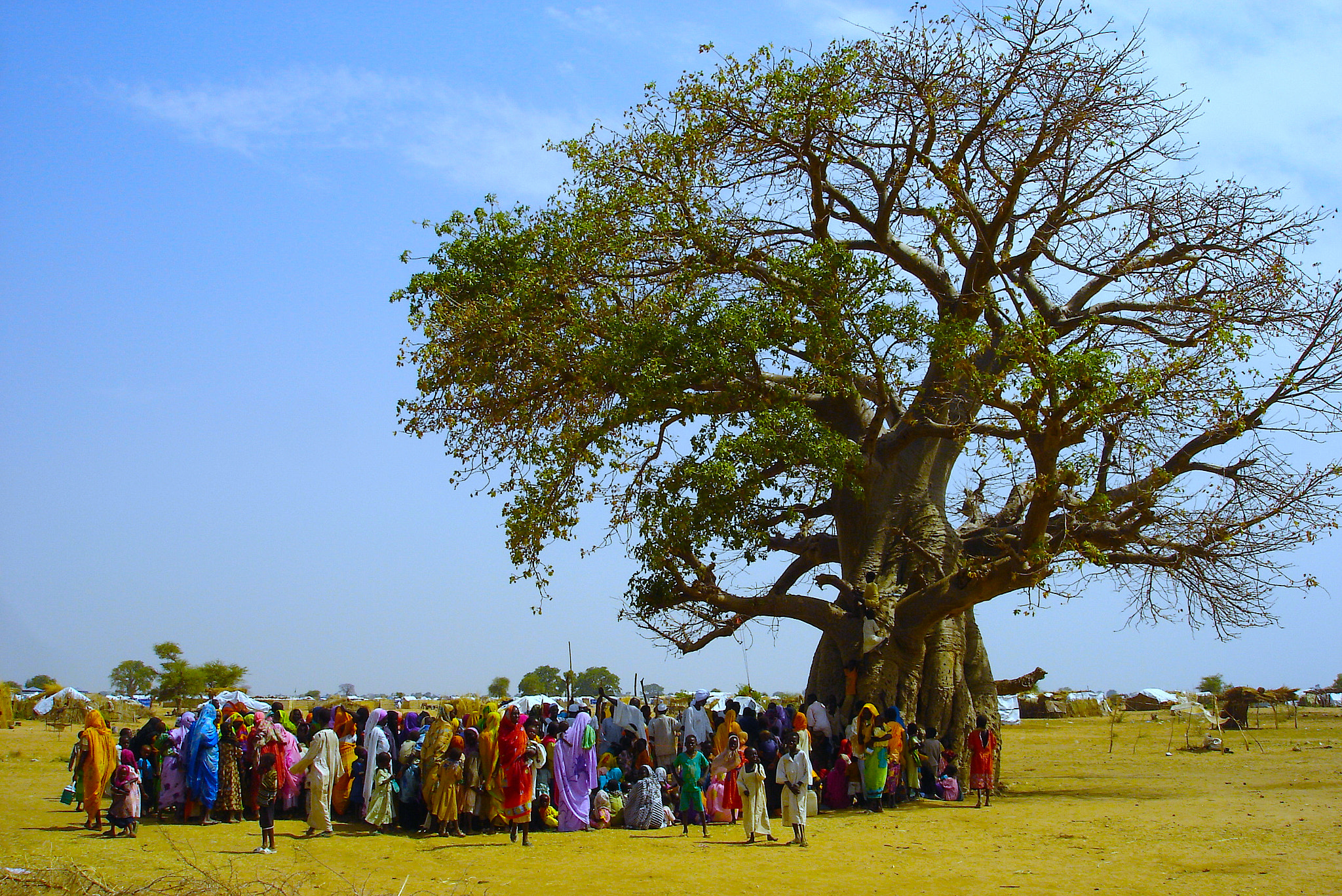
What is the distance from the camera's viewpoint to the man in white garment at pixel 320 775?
10125mm

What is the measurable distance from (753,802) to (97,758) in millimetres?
6129

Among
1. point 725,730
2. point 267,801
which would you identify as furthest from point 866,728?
point 267,801

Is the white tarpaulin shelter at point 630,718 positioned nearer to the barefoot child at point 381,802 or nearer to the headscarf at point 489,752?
the headscarf at point 489,752

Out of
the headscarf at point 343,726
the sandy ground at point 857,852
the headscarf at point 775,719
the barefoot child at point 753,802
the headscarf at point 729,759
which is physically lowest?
the sandy ground at point 857,852

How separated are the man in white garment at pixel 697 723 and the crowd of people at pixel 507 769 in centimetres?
2

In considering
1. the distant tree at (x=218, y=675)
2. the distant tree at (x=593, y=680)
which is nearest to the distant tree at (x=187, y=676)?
the distant tree at (x=218, y=675)

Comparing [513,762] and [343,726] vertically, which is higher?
[343,726]

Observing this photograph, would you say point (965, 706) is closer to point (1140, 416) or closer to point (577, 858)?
point (1140, 416)

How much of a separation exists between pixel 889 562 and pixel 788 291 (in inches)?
154

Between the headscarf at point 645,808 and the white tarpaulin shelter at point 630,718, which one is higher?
the white tarpaulin shelter at point 630,718

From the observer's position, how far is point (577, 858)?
9172 mm

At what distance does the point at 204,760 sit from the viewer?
35.3 ft

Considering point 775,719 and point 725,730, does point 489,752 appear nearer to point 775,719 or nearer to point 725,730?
point 725,730

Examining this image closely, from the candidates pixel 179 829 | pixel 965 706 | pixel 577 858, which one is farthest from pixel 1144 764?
pixel 179 829
